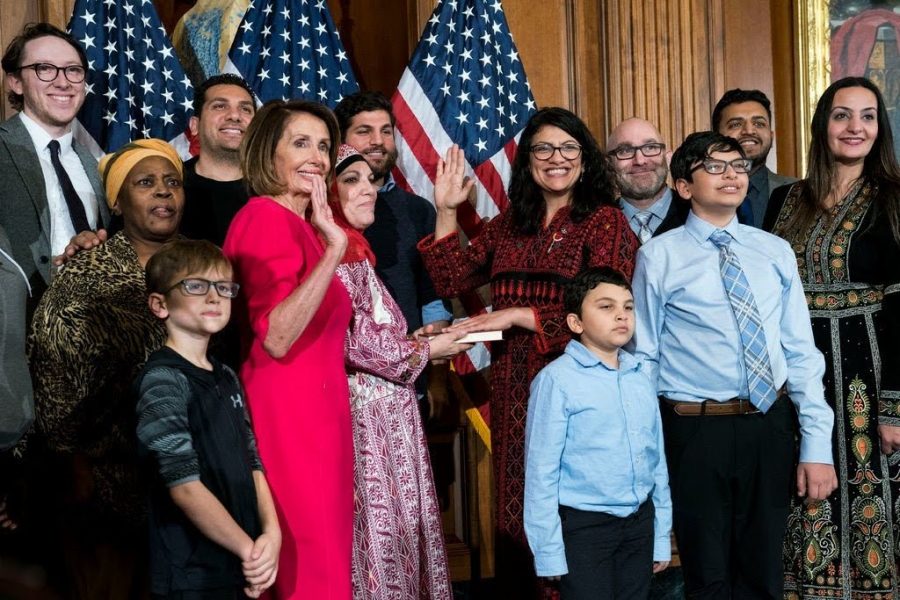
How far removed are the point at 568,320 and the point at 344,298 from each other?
2.20 ft

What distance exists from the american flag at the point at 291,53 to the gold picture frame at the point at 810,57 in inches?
102

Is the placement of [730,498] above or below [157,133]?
below

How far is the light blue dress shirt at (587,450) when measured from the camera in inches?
125

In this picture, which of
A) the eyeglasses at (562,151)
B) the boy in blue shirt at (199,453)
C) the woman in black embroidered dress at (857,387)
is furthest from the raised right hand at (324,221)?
the woman in black embroidered dress at (857,387)

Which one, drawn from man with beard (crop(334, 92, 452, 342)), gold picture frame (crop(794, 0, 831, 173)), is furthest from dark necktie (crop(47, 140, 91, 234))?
gold picture frame (crop(794, 0, 831, 173))

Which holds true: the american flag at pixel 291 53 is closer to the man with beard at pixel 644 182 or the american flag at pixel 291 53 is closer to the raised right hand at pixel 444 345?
the man with beard at pixel 644 182

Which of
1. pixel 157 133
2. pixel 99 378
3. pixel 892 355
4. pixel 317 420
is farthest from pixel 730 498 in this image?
pixel 157 133

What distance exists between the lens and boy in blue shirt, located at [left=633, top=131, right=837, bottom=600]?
3443 millimetres

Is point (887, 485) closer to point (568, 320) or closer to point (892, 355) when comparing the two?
point (892, 355)

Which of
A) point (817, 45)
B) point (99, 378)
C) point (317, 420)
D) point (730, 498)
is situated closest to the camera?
point (317, 420)

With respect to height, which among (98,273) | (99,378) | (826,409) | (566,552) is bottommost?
(566,552)

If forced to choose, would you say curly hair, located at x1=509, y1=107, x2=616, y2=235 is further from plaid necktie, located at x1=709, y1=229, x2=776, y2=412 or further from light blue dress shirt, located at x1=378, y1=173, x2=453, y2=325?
light blue dress shirt, located at x1=378, y1=173, x2=453, y2=325

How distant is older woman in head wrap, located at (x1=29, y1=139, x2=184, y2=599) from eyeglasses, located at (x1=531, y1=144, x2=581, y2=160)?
1.14 meters

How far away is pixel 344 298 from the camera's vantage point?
3113 millimetres
